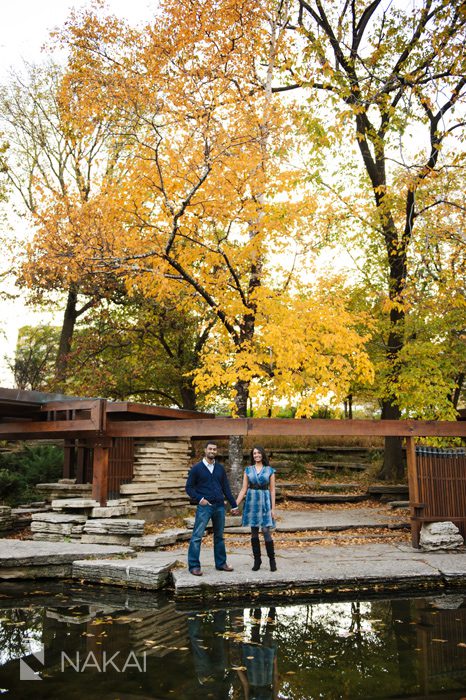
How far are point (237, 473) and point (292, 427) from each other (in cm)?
374

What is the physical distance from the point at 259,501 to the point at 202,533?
941 millimetres

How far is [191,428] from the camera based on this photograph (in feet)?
33.8

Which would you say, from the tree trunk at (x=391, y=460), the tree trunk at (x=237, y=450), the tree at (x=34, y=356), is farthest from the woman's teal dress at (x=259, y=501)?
the tree at (x=34, y=356)

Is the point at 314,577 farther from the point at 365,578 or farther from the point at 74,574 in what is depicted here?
the point at 74,574

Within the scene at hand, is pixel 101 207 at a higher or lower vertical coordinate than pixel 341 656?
higher

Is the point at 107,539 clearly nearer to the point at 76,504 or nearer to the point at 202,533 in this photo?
the point at 76,504

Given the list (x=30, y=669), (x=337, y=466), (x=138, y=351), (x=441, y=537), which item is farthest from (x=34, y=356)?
(x=30, y=669)

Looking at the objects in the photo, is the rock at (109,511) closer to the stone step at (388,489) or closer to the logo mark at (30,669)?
the logo mark at (30,669)

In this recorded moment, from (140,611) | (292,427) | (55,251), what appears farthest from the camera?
(55,251)

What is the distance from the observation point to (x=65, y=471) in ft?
47.1

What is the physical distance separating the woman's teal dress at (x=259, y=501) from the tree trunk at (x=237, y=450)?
191 inches

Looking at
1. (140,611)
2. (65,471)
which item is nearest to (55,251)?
(65,471)

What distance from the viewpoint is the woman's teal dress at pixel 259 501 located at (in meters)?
8.22

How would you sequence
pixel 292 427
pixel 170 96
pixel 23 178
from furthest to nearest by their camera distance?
pixel 23 178, pixel 170 96, pixel 292 427
